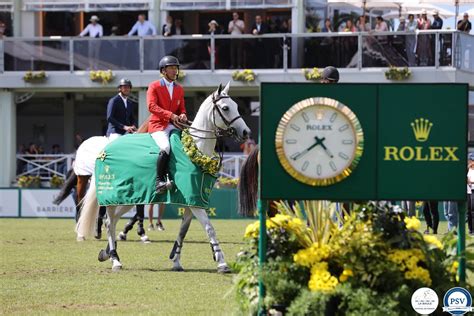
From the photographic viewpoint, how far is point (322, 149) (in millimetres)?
8234

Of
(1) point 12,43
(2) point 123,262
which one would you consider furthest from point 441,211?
(2) point 123,262

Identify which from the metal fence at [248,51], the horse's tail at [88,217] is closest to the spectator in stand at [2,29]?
the metal fence at [248,51]

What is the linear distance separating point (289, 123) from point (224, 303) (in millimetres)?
2992

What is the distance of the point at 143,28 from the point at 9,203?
7.62 metres

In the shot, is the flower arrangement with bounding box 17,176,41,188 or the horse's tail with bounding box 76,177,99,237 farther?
the flower arrangement with bounding box 17,176,41,188

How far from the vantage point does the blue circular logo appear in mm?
8164

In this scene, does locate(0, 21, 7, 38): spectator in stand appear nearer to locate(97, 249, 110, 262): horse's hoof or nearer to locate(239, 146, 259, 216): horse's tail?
locate(239, 146, 259, 216): horse's tail

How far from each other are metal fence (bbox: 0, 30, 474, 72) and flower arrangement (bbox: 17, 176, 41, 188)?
4.17 meters

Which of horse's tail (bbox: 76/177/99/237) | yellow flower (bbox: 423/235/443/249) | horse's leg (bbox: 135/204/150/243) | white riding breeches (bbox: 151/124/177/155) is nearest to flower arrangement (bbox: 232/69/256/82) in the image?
horse's leg (bbox: 135/204/150/243)

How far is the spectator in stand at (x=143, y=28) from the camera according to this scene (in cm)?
3809

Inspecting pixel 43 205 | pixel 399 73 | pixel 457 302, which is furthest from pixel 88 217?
pixel 399 73

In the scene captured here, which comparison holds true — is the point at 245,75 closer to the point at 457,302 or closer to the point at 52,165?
the point at 52,165

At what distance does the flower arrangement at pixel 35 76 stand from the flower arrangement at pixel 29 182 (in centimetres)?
370

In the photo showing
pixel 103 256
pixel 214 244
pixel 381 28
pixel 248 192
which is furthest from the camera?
pixel 381 28
